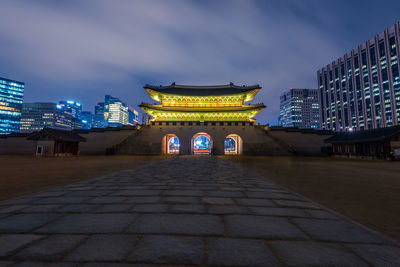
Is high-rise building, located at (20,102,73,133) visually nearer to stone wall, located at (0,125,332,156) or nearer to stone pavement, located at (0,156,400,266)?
stone wall, located at (0,125,332,156)

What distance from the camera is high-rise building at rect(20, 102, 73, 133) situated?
344 ft

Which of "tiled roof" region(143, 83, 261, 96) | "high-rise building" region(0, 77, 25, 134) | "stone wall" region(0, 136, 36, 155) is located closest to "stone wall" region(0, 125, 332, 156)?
"stone wall" region(0, 136, 36, 155)

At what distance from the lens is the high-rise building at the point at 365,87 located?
53.7 m

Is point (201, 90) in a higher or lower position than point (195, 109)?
higher

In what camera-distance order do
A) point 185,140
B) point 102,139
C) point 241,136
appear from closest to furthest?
1. point 241,136
2. point 185,140
3. point 102,139

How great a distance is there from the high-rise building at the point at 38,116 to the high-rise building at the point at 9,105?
16596 millimetres

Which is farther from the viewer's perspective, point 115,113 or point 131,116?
point 131,116

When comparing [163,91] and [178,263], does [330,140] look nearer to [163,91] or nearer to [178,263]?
[163,91]

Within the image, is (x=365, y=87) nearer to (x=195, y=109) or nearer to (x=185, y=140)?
(x=195, y=109)

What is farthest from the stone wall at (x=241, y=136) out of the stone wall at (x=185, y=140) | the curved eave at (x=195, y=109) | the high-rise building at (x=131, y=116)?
the high-rise building at (x=131, y=116)

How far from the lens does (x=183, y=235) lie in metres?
1.82

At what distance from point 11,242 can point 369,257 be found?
3233 millimetres

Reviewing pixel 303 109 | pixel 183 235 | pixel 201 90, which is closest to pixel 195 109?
pixel 201 90

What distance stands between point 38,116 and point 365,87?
6489 inches
